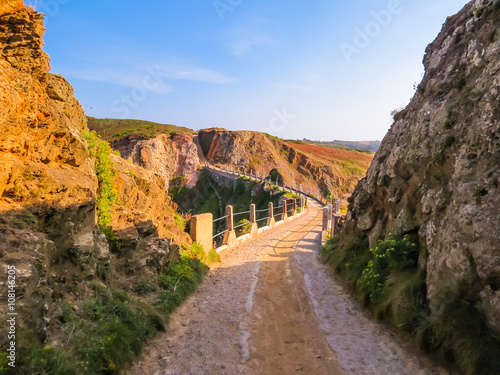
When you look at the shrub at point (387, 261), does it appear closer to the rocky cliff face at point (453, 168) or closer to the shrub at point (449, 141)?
the rocky cliff face at point (453, 168)

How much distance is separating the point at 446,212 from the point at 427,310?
1.42 metres

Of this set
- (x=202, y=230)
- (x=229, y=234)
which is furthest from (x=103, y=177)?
(x=229, y=234)

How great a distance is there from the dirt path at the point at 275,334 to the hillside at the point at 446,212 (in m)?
0.46

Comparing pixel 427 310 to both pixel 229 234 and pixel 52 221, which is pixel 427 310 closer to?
pixel 52 221

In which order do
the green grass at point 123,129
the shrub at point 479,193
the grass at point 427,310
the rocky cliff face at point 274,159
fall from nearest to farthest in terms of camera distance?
1. the grass at point 427,310
2. the shrub at point 479,193
3. the rocky cliff face at point 274,159
4. the green grass at point 123,129

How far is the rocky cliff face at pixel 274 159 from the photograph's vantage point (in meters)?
52.0

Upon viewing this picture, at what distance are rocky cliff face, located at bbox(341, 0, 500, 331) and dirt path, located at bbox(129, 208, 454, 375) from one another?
1.17m

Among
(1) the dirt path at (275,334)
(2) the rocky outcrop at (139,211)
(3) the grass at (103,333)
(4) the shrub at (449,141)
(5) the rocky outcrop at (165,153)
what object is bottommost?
(1) the dirt path at (275,334)

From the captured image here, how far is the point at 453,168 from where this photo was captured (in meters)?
4.92

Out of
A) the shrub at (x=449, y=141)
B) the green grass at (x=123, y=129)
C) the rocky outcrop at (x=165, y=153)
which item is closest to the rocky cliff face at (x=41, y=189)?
the shrub at (x=449, y=141)

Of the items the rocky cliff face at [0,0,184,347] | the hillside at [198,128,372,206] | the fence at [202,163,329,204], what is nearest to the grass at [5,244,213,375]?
the rocky cliff face at [0,0,184,347]

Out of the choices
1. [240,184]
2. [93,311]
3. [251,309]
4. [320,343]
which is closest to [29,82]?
[93,311]

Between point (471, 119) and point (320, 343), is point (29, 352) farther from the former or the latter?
point (471, 119)

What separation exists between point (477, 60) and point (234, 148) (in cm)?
5252
